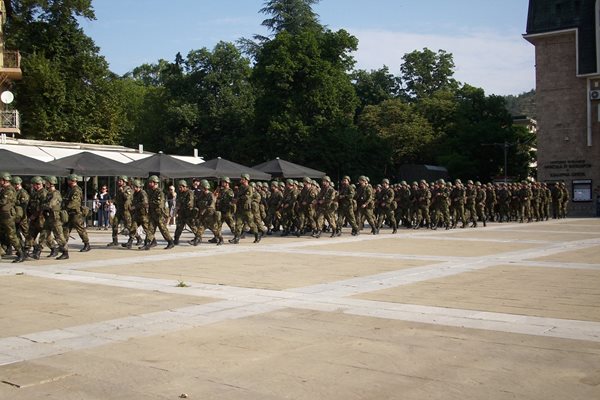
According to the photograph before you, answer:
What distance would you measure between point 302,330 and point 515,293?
3716 mm

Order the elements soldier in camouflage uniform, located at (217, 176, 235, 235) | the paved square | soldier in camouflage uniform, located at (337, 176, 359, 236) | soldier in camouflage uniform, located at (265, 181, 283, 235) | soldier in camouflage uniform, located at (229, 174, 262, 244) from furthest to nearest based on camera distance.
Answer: soldier in camouflage uniform, located at (265, 181, 283, 235) → soldier in camouflage uniform, located at (337, 176, 359, 236) → soldier in camouflage uniform, located at (217, 176, 235, 235) → soldier in camouflage uniform, located at (229, 174, 262, 244) → the paved square

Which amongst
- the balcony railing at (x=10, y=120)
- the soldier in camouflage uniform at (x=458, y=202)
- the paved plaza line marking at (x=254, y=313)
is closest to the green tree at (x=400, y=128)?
the balcony railing at (x=10, y=120)

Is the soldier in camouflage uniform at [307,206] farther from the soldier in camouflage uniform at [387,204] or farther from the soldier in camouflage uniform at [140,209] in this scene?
the soldier in camouflage uniform at [140,209]

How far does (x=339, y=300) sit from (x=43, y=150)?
2186 cm

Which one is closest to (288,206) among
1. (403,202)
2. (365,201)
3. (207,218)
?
(365,201)

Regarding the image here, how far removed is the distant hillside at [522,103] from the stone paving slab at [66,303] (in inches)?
5761

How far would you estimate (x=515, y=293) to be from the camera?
930cm

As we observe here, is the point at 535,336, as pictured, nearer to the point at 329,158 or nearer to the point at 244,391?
the point at 244,391

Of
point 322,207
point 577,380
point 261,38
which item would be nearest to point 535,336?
point 577,380

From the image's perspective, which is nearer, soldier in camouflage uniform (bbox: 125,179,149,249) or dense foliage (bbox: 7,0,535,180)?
soldier in camouflage uniform (bbox: 125,179,149,249)

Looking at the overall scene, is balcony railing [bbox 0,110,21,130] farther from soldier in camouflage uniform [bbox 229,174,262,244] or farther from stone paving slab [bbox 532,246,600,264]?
stone paving slab [bbox 532,246,600,264]

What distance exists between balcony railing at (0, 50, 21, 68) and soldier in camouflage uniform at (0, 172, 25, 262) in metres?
25.2

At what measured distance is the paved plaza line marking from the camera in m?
6.62

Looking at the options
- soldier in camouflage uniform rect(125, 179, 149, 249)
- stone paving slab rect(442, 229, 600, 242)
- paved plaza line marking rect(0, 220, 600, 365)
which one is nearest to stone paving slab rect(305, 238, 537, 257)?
stone paving slab rect(442, 229, 600, 242)
